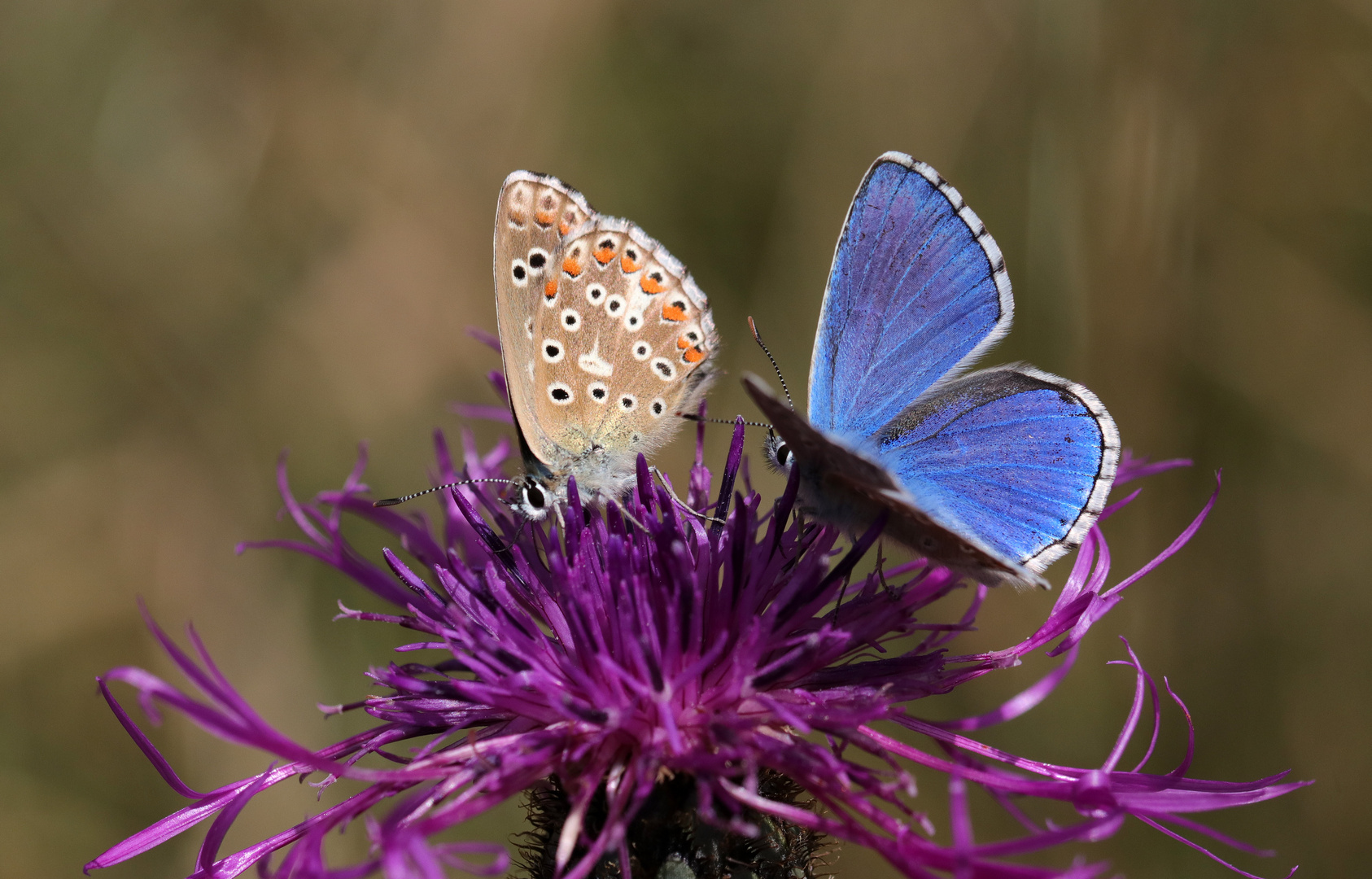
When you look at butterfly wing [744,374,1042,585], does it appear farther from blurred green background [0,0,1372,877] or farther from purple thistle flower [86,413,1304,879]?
blurred green background [0,0,1372,877]

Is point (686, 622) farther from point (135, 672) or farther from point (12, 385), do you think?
point (12, 385)

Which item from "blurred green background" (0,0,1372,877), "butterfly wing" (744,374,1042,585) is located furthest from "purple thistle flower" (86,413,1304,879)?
"blurred green background" (0,0,1372,877)

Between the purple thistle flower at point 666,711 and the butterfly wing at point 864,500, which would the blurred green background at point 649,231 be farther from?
the butterfly wing at point 864,500

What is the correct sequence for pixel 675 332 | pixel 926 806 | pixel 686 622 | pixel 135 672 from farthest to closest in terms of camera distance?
pixel 926 806 < pixel 675 332 < pixel 686 622 < pixel 135 672

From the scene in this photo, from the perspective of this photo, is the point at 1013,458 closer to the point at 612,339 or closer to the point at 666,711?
the point at 666,711

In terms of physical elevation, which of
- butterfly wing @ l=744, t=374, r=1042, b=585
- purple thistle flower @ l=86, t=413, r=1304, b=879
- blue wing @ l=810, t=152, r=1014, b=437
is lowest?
purple thistle flower @ l=86, t=413, r=1304, b=879

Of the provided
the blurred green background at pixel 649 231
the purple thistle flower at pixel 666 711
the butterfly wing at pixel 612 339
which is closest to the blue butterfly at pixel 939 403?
the purple thistle flower at pixel 666 711

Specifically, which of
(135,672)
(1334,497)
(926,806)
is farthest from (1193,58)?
(135,672)
